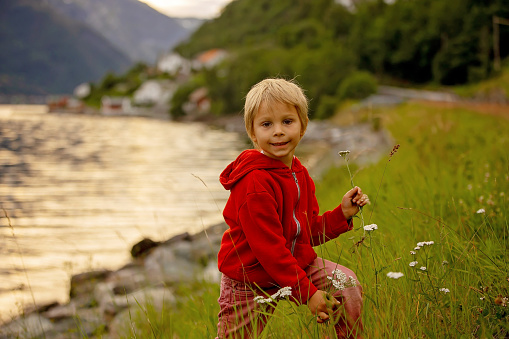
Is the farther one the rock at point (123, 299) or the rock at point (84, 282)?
the rock at point (84, 282)

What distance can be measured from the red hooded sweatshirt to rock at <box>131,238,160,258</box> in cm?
636

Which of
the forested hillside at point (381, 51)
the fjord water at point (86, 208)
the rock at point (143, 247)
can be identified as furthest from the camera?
the forested hillside at point (381, 51)

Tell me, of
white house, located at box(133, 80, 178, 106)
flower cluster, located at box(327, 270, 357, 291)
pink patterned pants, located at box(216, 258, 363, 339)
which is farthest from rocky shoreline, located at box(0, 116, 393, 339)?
white house, located at box(133, 80, 178, 106)

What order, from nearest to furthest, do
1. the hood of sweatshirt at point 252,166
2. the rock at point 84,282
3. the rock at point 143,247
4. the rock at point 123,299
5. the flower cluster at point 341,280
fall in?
the flower cluster at point 341,280 < the hood of sweatshirt at point 252,166 < the rock at point 123,299 < the rock at point 84,282 < the rock at point 143,247

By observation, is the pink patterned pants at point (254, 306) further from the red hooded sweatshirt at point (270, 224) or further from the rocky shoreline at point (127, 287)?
the rocky shoreline at point (127, 287)

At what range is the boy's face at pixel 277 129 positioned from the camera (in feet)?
6.85

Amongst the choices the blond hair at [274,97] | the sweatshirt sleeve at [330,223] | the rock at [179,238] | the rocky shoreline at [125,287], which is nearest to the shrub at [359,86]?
the rock at [179,238]

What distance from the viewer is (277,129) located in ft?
6.79

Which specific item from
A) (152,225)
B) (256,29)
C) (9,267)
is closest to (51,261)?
(9,267)

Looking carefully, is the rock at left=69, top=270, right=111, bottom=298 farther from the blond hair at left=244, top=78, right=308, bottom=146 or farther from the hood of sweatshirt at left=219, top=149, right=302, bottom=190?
the blond hair at left=244, top=78, right=308, bottom=146

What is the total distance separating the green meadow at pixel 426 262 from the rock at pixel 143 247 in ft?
12.2

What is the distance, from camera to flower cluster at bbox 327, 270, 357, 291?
70.1 inches

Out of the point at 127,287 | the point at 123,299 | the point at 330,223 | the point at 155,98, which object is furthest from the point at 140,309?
the point at 155,98

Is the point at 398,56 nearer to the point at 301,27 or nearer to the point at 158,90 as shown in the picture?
the point at 301,27
